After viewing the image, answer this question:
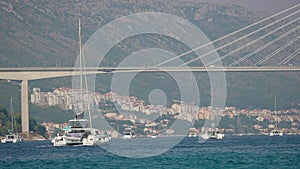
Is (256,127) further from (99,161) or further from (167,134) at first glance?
(99,161)

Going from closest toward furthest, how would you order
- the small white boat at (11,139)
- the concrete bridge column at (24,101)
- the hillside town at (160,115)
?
1. the concrete bridge column at (24,101)
2. the small white boat at (11,139)
3. the hillside town at (160,115)

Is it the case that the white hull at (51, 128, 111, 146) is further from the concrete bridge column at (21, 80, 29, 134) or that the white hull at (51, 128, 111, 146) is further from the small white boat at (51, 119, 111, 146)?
the concrete bridge column at (21, 80, 29, 134)

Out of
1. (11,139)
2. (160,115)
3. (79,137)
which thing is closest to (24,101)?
(11,139)

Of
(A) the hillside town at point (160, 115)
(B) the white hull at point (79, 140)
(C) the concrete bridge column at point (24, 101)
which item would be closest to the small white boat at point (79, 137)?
(B) the white hull at point (79, 140)

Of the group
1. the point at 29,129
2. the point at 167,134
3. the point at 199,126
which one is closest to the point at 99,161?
the point at 29,129

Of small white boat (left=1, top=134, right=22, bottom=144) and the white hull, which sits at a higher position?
small white boat (left=1, top=134, right=22, bottom=144)

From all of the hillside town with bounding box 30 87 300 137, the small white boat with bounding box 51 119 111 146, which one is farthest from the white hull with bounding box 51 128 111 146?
the hillside town with bounding box 30 87 300 137

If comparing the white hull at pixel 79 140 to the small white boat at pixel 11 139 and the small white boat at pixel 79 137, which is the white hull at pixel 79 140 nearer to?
the small white boat at pixel 79 137

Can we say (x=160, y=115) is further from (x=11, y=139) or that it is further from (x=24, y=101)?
(x=24, y=101)
